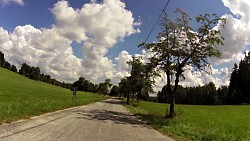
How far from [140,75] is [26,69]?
12088cm

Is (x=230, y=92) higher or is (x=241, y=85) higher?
(x=241, y=85)

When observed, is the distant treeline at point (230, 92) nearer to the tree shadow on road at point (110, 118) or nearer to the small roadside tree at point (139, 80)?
the small roadside tree at point (139, 80)

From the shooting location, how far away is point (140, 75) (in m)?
72.1

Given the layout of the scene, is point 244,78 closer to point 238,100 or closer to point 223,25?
point 238,100

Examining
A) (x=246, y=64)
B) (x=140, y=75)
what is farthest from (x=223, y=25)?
(x=246, y=64)

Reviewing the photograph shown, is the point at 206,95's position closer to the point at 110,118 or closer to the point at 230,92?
the point at 230,92

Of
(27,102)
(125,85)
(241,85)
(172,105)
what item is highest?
(241,85)

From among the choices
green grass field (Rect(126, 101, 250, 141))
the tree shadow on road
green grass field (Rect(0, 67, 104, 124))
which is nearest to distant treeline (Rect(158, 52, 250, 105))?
green grass field (Rect(0, 67, 104, 124))

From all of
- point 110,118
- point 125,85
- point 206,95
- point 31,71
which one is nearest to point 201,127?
point 110,118

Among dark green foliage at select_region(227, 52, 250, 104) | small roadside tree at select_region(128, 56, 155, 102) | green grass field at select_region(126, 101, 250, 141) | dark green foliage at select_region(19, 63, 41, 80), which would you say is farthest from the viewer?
dark green foliage at select_region(19, 63, 41, 80)

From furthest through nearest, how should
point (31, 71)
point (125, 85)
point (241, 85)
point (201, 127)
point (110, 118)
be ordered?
point (31, 71) → point (241, 85) → point (125, 85) → point (110, 118) → point (201, 127)

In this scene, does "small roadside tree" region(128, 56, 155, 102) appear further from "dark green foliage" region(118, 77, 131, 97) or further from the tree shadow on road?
the tree shadow on road

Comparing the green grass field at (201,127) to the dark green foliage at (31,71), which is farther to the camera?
the dark green foliage at (31,71)

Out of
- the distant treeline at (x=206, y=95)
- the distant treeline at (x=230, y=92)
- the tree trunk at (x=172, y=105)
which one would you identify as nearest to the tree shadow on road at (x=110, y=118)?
the tree trunk at (x=172, y=105)
